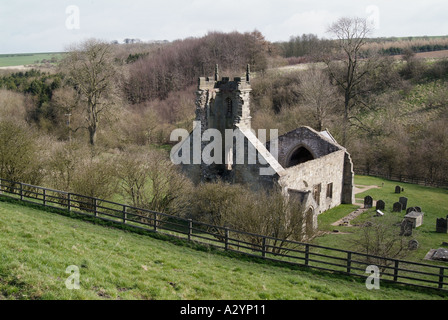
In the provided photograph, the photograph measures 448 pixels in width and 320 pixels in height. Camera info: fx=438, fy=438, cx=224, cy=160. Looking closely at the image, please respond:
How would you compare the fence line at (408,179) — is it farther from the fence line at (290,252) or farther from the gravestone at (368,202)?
the fence line at (290,252)

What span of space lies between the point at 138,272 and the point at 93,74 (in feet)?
133

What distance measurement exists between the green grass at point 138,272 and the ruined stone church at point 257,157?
8.32 meters

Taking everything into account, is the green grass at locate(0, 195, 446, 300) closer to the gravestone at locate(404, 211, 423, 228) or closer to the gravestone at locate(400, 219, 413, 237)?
the gravestone at locate(400, 219, 413, 237)

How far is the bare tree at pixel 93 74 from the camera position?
1970 inches

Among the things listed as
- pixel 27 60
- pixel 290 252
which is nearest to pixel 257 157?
pixel 290 252

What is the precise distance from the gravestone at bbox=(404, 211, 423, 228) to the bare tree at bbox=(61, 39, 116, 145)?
36.3 meters

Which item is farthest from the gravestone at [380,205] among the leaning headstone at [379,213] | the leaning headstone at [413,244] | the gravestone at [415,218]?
the leaning headstone at [413,244]

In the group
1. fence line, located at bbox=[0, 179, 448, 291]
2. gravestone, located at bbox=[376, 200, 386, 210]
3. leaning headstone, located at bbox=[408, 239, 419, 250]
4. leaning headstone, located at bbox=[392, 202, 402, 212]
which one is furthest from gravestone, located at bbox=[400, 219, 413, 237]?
fence line, located at bbox=[0, 179, 448, 291]

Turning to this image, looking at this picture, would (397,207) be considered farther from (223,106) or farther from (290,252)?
(290,252)

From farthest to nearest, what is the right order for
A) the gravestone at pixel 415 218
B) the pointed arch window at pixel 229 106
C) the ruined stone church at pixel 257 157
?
1. the pointed arch window at pixel 229 106
2. the gravestone at pixel 415 218
3. the ruined stone church at pixel 257 157

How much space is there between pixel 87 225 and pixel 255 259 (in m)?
8.10

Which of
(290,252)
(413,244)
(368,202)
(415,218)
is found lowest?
(368,202)

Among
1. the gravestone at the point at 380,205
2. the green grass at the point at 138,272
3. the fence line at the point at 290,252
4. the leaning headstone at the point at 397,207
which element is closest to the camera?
the green grass at the point at 138,272

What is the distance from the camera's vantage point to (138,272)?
14.2 m
